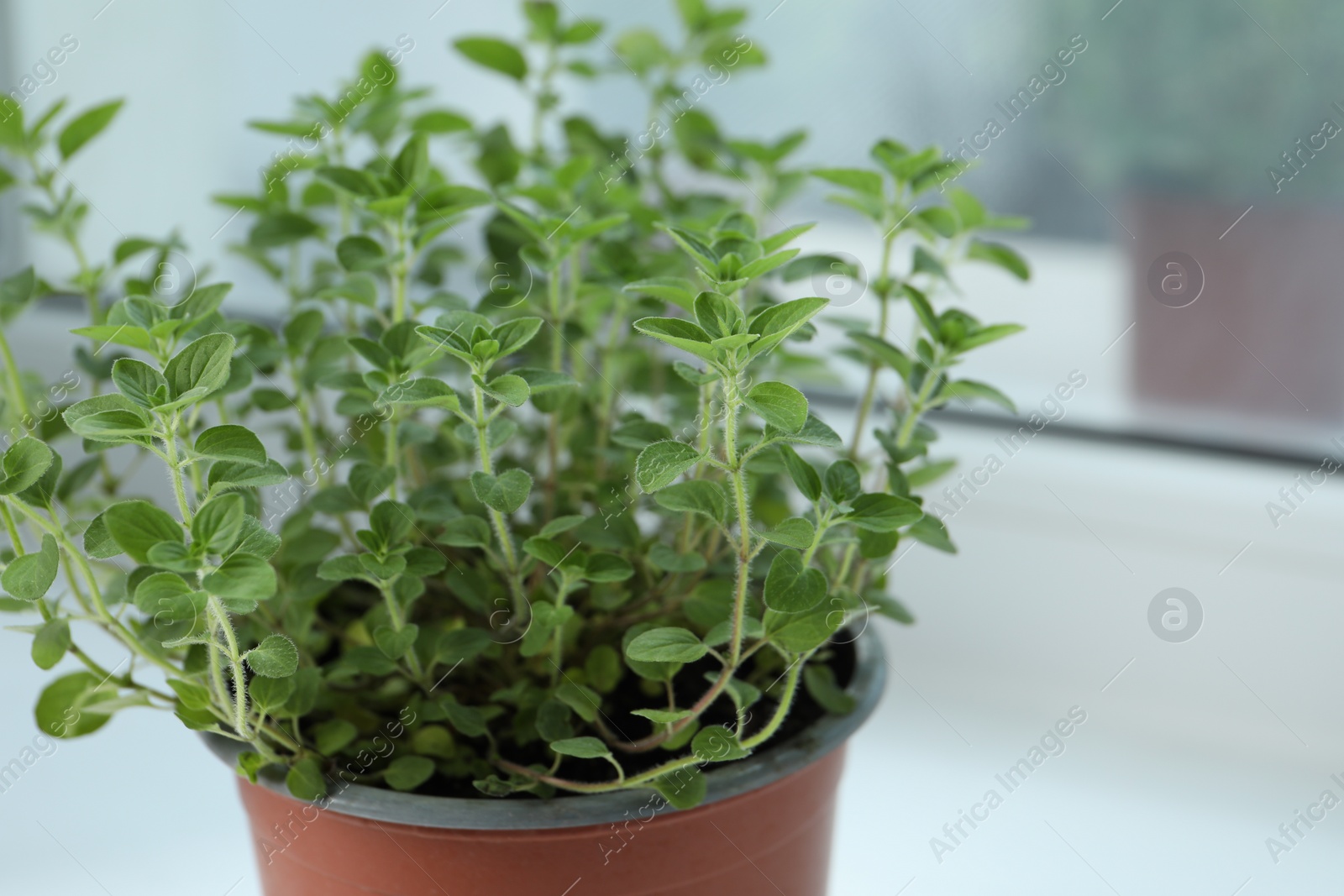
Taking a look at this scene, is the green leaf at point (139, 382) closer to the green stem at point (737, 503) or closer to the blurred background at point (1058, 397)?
the green stem at point (737, 503)

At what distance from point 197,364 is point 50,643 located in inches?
7.3

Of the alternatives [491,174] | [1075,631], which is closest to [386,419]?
[491,174]

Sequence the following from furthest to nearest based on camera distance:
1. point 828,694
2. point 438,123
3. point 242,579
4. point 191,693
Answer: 1. point 438,123
2. point 828,694
3. point 191,693
4. point 242,579

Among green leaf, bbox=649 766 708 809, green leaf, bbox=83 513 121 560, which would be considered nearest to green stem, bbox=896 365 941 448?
green leaf, bbox=649 766 708 809

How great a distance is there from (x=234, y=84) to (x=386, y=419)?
0.89 m

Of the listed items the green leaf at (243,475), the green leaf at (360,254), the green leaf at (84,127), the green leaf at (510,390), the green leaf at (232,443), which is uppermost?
the green leaf at (84,127)

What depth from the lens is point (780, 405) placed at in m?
0.52

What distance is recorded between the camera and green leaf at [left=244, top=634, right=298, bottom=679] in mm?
536

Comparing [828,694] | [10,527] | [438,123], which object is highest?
[438,123]

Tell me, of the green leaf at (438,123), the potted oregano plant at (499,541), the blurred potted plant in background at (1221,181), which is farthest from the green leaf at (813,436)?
the blurred potted plant in background at (1221,181)

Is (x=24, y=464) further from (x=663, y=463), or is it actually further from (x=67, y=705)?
(x=663, y=463)

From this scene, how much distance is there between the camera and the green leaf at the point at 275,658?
0.54 metres

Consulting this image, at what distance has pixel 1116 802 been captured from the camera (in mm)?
1008

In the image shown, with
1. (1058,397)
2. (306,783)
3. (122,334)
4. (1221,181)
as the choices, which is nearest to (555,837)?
(306,783)
